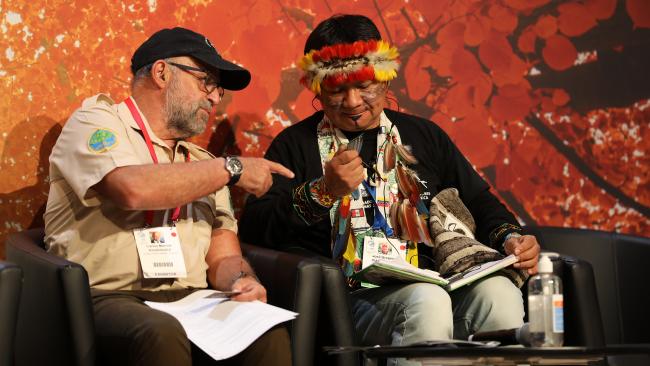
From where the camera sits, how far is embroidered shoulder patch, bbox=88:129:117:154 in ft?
9.43

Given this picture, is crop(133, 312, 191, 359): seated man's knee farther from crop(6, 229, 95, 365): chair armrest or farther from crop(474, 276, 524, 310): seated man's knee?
crop(474, 276, 524, 310): seated man's knee

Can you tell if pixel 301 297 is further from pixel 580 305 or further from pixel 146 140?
pixel 580 305

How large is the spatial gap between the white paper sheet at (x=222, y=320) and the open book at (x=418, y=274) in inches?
16.8

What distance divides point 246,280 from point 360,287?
25.5 inches

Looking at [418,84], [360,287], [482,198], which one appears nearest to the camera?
[360,287]

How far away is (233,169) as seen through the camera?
118 inches

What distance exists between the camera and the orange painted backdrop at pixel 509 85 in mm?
4043

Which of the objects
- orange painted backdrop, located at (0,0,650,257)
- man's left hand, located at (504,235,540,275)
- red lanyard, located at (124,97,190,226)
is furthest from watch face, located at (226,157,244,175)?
man's left hand, located at (504,235,540,275)

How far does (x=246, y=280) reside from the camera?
3023 mm

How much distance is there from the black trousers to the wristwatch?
1.52ft

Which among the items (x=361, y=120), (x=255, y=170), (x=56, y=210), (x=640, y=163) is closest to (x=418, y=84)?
(x=361, y=120)

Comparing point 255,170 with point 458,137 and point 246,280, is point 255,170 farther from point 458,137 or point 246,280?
point 458,137

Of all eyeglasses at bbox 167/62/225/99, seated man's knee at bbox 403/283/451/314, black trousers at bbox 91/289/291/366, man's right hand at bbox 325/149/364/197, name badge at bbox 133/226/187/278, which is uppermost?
eyeglasses at bbox 167/62/225/99

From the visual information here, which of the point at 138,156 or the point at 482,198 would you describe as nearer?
the point at 138,156
